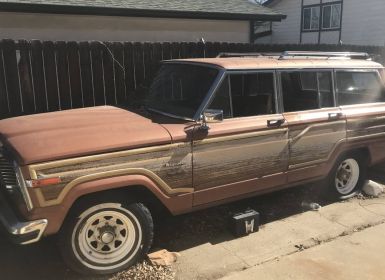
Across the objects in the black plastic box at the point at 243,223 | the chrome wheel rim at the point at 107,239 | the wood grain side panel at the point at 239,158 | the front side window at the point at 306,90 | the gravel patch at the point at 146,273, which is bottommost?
the gravel patch at the point at 146,273

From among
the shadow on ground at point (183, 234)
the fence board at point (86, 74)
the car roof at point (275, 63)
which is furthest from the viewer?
the fence board at point (86, 74)

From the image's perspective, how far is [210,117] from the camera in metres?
3.98

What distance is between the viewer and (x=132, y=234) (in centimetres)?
382

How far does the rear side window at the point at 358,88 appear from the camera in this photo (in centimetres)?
531

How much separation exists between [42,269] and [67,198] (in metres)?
0.91

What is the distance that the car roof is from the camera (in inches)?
176

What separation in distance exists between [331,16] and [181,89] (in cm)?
1755

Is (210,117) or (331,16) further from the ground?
(331,16)

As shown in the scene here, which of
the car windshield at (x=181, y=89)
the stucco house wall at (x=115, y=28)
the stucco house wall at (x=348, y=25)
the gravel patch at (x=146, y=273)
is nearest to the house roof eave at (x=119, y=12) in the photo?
the stucco house wall at (x=115, y=28)

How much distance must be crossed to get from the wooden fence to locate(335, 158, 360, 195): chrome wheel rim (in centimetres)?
281

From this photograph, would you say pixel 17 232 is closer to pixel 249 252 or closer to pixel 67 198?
pixel 67 198

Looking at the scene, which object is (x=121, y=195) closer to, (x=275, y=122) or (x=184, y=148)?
(x=184, y=148)

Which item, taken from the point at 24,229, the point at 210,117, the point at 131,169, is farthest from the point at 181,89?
the point at 24,229

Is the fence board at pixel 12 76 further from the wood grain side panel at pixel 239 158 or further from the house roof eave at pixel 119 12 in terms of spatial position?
the wood grain side panel at pixel 239 158
